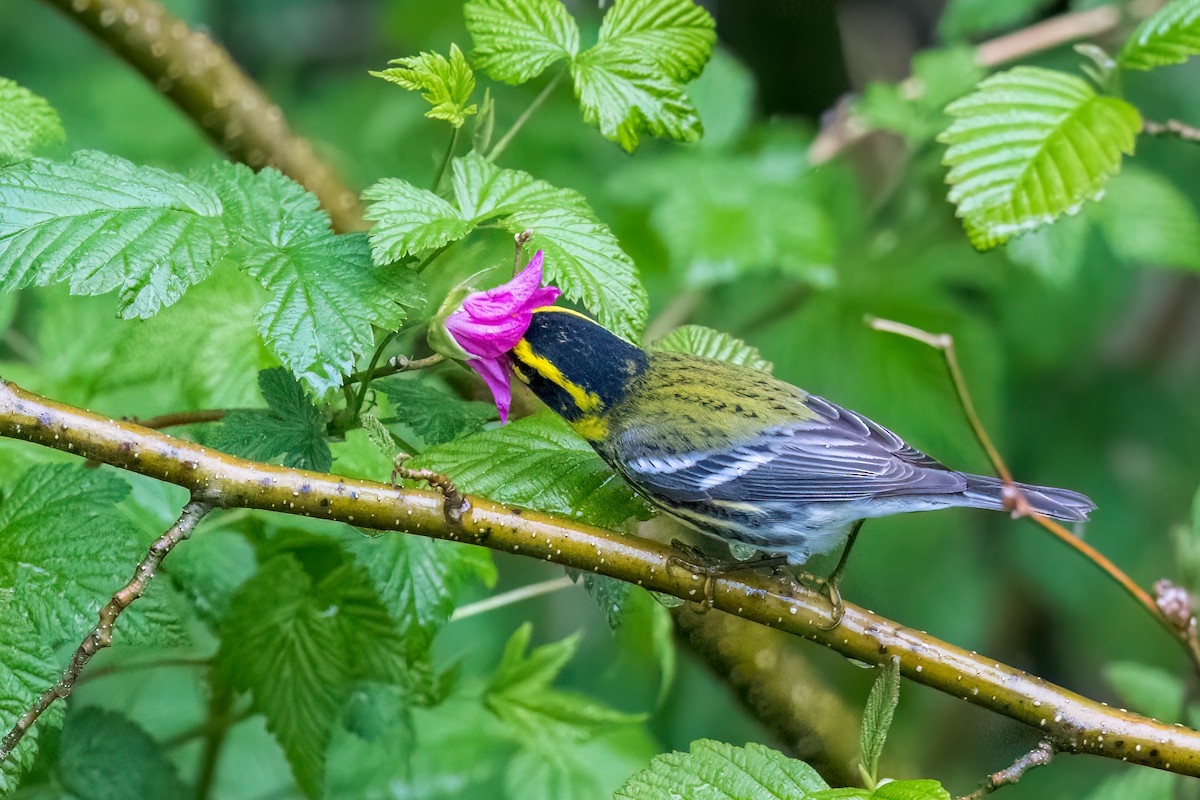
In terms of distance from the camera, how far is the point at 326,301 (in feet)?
4.89

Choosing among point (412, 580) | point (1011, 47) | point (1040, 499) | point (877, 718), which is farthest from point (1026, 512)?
point (1011, 47)

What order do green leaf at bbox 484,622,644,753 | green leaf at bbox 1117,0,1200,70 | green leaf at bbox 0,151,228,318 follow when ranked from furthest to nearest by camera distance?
green leaf at bbox 484,622,644,753
green leaf at bbox 1117,0,1200,70
green leaf at bbox 0,151,228,318

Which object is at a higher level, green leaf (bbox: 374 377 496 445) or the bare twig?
green leaf (bbox: 374 377 496 445)

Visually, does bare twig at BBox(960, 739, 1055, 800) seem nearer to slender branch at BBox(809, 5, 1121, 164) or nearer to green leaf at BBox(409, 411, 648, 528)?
green leaf at BBox(409, 411, 648, 528)

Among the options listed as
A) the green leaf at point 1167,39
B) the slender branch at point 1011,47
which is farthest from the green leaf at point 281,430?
the slender branch at point 1011,47

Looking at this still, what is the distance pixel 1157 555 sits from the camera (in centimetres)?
453

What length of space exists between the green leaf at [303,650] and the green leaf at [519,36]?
0.91m

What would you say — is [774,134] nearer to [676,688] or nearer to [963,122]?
[963,122]

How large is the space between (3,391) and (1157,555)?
4452 millimetres

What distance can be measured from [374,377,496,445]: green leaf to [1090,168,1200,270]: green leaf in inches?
83.6

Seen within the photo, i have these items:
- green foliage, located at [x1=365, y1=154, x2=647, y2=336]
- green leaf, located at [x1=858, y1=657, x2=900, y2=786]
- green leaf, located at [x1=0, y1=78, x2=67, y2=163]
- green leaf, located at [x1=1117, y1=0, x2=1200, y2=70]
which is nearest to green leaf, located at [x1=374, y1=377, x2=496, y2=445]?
green foliage, located at [x1=365, y1=154, x2=647, y2=336]

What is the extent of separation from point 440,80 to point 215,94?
3.63 feet

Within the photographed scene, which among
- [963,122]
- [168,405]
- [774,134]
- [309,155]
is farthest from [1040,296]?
[168,405]

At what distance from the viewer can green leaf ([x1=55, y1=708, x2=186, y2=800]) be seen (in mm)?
1927
